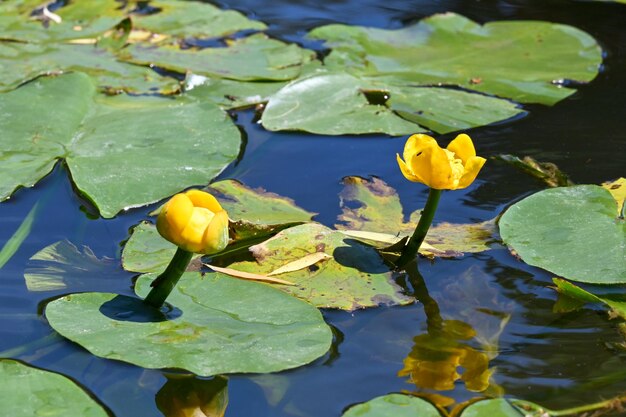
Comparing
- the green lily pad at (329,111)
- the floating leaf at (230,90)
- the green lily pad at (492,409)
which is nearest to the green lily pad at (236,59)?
the floating leaf at (230,90)

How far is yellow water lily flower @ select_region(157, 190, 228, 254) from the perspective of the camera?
123 centimetres

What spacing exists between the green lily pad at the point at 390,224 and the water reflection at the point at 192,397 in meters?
0.48

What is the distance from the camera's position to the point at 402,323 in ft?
4.62

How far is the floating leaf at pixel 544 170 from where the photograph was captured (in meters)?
1.84

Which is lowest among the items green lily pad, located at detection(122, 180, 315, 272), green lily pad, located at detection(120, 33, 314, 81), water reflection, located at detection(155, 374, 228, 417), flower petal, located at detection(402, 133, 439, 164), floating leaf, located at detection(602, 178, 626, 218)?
green lily pad, located at detection(120, 33, 314, 81)

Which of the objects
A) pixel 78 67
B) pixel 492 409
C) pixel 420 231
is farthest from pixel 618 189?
pixel 78 67

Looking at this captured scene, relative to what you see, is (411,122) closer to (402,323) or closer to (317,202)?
(317,202)

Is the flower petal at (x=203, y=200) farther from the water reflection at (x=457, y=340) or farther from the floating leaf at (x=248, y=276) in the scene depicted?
the water reflection at (x=457, y=340)

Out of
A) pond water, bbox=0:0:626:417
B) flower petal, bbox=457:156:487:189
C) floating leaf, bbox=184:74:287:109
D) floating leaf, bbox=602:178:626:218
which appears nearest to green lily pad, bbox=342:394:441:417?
pond water, bbox=0:0:626:417

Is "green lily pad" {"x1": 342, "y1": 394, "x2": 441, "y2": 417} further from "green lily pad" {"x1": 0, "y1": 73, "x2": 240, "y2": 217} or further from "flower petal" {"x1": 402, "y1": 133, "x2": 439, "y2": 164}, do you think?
"green lily pad" {"x1": 0, "y1": 73, "x2": 240, "y2": 217}

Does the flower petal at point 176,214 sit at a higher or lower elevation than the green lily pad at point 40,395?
higher

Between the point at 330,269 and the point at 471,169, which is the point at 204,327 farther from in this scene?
the point at 471,169

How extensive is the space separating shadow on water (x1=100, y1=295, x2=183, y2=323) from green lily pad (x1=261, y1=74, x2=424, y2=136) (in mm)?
828

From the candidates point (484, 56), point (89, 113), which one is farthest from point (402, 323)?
point (484, 56)
